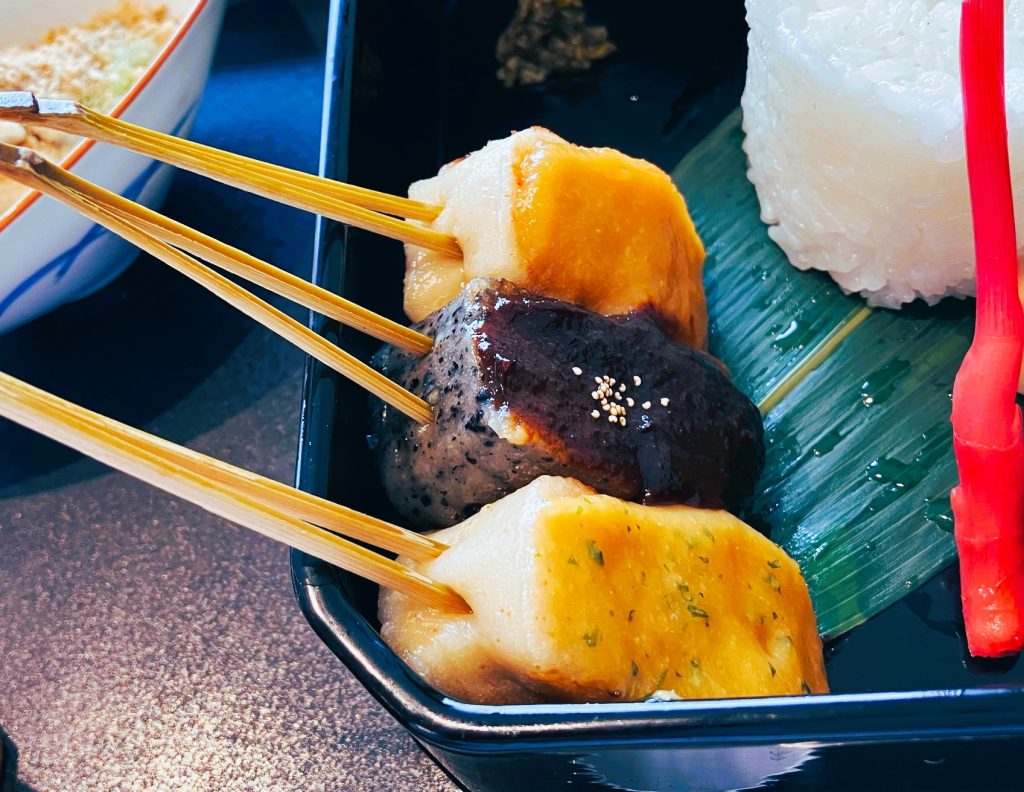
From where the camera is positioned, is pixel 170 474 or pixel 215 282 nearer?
pixel 170 474

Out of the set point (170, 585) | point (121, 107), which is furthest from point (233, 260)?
point (170, 585)

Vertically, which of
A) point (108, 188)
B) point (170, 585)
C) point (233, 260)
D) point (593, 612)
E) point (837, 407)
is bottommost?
point (170, 585)

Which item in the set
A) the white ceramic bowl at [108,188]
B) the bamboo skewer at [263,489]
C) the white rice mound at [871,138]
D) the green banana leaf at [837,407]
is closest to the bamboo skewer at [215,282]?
the bamboo skewer at [263,489]

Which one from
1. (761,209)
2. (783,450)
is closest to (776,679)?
(783,450)

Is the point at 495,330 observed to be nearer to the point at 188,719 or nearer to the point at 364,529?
the point at 364,529

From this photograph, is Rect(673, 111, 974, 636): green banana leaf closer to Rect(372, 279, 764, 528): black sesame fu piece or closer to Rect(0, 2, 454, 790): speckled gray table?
Rect(372, 279, 764, 528): black sesame fu piece

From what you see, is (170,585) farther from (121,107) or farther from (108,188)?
(121,107)
